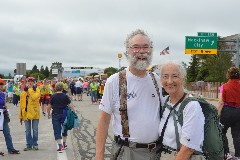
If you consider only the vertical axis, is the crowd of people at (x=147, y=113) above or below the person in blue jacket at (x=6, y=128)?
above

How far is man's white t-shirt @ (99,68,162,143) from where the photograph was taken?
3.33 meters

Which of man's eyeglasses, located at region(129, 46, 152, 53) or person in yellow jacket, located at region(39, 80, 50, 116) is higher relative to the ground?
man's eyeglasses, located at region(129, 46, 152, 53)

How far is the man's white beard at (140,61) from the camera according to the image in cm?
332

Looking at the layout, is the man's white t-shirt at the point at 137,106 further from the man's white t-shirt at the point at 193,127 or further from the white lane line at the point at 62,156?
the white lane line at the point at 62,156

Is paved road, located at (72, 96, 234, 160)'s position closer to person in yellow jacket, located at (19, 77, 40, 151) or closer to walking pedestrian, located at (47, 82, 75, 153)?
walking pedestrian, located at (47, 82, 75, 153)

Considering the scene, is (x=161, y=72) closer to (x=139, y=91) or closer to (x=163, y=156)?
(x=139, y=91)

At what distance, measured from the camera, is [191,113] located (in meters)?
2.93

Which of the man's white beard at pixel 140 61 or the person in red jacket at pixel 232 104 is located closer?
the man's white beard at pixel 140 61

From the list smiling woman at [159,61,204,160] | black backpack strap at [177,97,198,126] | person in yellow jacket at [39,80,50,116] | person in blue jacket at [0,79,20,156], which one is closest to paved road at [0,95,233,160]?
person in blue jacket at [0,79,20,156]

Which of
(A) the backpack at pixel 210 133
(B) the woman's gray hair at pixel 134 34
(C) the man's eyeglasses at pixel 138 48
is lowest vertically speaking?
(A) the backpack at pixel 210 133

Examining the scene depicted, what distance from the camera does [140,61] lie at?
334 cm

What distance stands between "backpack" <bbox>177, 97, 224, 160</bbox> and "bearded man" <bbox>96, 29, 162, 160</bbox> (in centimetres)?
41


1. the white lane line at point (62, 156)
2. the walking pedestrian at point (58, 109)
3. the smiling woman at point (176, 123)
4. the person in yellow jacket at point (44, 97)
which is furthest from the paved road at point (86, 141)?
the person in yellow jacket at point (44, 97)

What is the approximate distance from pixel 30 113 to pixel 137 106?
6343mm
